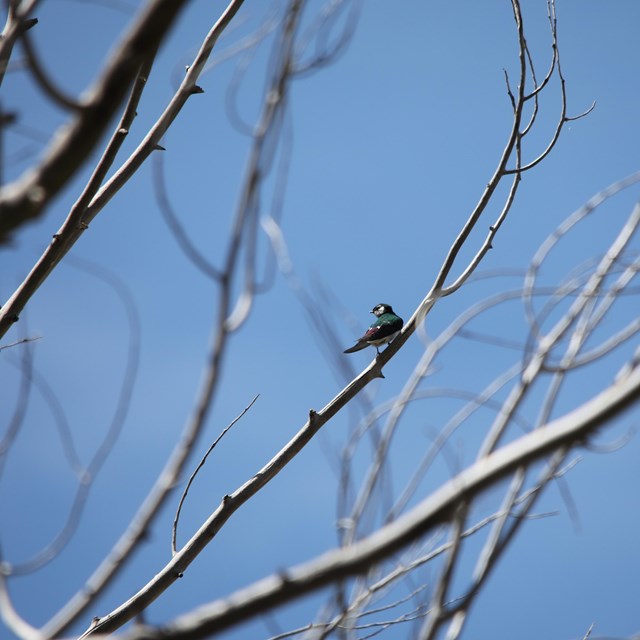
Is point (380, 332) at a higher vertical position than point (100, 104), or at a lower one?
lower


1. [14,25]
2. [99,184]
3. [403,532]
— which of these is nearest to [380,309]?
[99,184]

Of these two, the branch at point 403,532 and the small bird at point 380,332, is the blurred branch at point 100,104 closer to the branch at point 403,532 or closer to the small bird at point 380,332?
the branch at point 403,532

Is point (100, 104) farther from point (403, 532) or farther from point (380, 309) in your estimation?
point (380, 309)

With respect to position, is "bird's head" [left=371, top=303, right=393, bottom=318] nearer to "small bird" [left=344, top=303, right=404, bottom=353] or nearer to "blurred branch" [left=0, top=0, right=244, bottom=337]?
"small bird" [left=344, top=303, right=404, bottom=353]

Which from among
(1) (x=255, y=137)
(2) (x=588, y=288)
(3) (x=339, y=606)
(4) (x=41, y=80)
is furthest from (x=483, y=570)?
(4) (x=41, y=80)

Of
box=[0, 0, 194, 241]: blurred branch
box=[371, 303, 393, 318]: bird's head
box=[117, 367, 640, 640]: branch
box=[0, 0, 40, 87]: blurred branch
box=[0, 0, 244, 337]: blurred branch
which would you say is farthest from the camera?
box=[371, 303, 393, 318]: bird's head

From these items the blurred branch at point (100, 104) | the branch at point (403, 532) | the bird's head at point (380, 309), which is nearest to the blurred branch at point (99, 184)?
the blurred branch at point (100, 104)

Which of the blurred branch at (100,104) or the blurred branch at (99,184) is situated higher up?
the blurred branch at (99,184)

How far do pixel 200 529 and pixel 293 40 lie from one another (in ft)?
7.21

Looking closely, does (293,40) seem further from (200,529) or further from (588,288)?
(200,529)

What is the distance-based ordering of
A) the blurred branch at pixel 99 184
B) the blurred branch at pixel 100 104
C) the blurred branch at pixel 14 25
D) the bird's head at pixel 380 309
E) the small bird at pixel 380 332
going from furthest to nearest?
the bird's head at pixel 380 309 → the small bird at pixel 380 332 → the blurred branch at pixel 99 184 → the blurred branch at pixel 14 25 → the blurred branch at pixel 100 104

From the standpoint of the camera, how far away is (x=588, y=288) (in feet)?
7.78

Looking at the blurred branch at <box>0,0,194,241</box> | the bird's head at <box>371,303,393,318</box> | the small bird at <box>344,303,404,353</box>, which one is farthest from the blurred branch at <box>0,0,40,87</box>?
the bird's head at <box>371,303,393,318</box>

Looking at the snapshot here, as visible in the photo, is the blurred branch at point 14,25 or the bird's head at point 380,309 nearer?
the blurred branch at point 14,25
